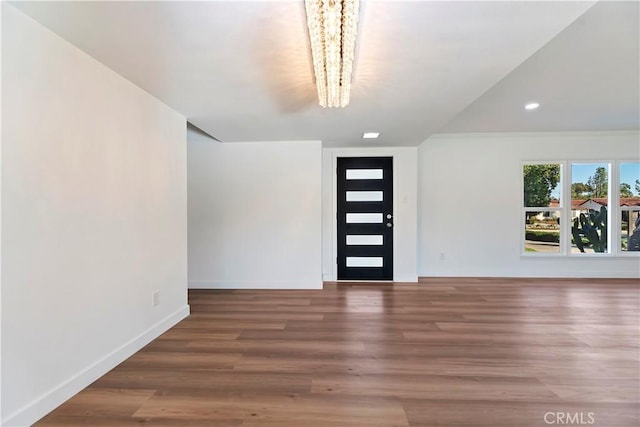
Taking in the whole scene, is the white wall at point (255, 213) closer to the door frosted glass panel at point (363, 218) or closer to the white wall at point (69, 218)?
the door frosted glass panel at point (363, 218)

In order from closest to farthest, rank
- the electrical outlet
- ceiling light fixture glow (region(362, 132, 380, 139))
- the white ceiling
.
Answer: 1. the white ceiling
2. the electrical outlet
3. ceiling light fixture glow (region(362, 132, 380, 139))

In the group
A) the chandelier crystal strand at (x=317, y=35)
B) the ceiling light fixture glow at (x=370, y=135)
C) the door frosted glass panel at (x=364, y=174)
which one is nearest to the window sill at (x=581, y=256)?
the door frosted glass panel at (x=364, y=174)

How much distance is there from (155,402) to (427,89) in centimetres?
294

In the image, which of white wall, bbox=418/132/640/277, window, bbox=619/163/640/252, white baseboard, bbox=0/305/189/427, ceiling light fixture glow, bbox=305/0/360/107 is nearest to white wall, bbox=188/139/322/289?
white baseboard, bbox=0/305/189/427

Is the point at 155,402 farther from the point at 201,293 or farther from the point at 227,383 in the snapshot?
the point at 201,293

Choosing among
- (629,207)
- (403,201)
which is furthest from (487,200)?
(629,207)

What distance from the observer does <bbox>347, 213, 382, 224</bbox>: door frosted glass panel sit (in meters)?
5.02

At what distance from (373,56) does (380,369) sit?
2.15m

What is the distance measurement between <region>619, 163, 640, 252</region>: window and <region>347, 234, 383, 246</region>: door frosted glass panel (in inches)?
164

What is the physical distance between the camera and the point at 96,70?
2070mm

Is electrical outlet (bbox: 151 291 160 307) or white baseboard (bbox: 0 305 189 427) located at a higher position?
electrical outlet (bbox: 151 291 160 307)

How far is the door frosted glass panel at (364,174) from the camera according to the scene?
16.5 feet

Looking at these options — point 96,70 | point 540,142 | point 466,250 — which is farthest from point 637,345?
point 96,70

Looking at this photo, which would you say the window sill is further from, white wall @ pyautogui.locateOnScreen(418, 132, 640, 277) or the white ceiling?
the white ceiling
